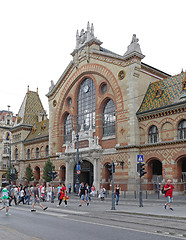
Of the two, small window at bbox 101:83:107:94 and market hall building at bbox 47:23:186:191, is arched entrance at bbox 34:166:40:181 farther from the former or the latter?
small window at bbox 101:83:107:94

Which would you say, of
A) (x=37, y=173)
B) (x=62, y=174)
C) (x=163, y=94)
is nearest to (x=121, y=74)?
(x=163, y=94)

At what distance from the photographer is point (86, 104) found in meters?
40.9

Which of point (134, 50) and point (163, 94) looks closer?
point (163, 94)

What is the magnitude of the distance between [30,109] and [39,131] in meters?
7.66

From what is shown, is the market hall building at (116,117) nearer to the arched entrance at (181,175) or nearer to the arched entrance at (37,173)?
the arched entrance at (181,175)

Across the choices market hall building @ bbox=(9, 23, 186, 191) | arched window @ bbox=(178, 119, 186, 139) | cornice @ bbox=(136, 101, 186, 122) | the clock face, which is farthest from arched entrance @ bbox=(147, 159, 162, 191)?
the clock face

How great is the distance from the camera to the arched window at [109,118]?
36.4m

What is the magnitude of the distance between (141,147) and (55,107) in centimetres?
1860

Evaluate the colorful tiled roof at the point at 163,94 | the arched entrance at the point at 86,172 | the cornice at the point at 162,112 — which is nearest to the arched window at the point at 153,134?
the cornice at the point at 162,112

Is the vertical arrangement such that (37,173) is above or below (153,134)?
below

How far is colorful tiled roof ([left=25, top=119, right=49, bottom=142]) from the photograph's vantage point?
51763 millimetres

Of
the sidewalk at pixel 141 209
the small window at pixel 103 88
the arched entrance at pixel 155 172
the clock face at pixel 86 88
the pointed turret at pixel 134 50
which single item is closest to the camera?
the sidewalk at pixel 141 209

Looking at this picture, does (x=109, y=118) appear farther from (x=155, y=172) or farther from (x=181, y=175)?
(x=181, y=175)

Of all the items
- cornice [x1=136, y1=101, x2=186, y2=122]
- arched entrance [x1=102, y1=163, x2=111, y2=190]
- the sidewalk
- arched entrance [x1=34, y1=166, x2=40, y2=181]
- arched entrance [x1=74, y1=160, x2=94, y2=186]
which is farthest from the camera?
arched entrance [x1=34, y1=166, x2=40, y2=181]
